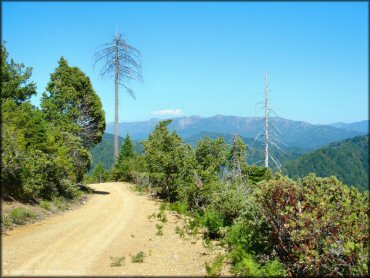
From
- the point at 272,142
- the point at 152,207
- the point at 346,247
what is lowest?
the point at 152,207

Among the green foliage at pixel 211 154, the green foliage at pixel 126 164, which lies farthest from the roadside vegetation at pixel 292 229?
the green foliage at pixel 126 164

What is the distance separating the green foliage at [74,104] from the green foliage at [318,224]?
18944 mm

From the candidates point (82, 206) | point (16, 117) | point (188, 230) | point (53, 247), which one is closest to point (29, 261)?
point (53, 247)

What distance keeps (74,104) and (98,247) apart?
1761 cm

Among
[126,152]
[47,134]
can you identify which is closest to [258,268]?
[47,134]

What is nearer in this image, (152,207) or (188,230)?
(188,230)

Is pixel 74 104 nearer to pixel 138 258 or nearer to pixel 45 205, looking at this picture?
pixel 45 205

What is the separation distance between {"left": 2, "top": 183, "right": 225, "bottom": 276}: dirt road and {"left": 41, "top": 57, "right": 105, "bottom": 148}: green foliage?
8999 mm

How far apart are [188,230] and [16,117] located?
949 cm

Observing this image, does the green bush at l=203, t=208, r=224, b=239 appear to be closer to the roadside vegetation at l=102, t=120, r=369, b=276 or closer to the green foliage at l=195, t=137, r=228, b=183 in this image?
the roadside vegetation at l=102, t=120, r=369, b=276

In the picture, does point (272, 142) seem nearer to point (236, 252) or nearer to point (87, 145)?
point (87, 145)

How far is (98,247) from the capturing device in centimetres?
1272

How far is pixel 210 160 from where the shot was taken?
72.4 ft

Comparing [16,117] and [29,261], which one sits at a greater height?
[16,117]
